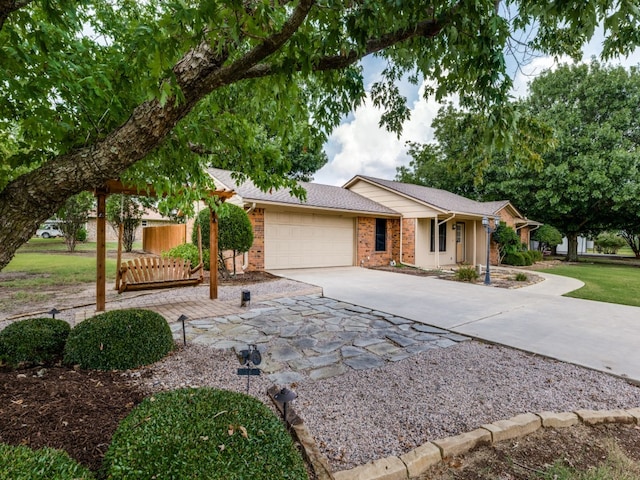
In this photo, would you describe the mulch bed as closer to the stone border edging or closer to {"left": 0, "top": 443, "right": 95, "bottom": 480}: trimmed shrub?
{"left": 0, "top": 443, "right": 95, "bottom": 480}: trimmed shrub

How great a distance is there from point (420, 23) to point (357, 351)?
3485mm

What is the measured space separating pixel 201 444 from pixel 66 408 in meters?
1.48

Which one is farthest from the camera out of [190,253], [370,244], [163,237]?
[163,237]

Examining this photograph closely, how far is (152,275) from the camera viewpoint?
654 cm

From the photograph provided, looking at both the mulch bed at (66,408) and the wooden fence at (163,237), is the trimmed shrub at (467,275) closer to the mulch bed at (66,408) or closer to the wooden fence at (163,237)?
the mulch bed at (66,408)

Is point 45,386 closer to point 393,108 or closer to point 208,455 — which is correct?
point 208,455

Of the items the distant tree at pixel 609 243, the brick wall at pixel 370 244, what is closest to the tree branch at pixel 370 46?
the brick wall at pixel 370 244

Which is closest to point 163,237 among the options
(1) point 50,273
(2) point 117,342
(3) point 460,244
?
(1) point 50,273

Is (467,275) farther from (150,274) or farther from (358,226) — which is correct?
(150,274)

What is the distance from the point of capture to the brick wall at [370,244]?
14266mm

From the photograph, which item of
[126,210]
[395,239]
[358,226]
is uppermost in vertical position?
[126,210]

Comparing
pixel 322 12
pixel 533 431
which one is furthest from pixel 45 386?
pixel 533 431

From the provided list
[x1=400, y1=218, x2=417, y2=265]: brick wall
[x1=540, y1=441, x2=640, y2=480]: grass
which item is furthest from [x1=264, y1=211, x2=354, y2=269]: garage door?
[x1=540, y1=441, x2=640, y2=480]: grass

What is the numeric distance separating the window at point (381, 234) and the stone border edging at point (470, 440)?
12.4 meters
